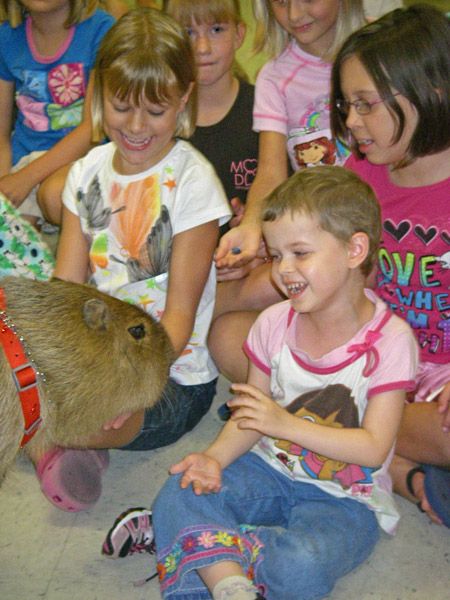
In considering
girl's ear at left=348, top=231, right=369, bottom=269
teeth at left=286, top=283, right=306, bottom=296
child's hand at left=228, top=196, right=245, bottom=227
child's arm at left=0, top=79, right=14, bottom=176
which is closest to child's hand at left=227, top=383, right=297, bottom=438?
teeth at left=286, top=283, right=306, bottom=296

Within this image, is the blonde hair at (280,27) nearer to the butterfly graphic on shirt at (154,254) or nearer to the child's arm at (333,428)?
the butterfly graphic on shirt at (154,254)

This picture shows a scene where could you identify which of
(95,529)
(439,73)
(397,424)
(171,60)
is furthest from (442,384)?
(171,60)

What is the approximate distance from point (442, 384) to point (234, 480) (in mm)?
609

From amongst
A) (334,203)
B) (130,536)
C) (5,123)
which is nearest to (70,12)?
(5,123)

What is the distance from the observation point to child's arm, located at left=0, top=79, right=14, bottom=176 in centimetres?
312

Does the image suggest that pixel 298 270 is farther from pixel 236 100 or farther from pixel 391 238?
pixel 236 100

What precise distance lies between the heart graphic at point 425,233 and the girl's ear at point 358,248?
300mm

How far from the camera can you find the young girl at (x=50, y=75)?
9.70ft

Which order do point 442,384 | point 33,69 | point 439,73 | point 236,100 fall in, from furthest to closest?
point 33,69
point 236,100
point 442,384
point 439,73

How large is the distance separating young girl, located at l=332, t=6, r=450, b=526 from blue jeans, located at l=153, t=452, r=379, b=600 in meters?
0.26

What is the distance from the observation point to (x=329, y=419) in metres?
1.79

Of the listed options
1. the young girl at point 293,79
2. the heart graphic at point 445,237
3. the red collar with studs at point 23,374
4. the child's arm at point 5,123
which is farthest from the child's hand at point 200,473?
the child's arm at point 5,123

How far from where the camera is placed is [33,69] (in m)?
2.99

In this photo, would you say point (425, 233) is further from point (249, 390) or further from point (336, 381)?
point (249, 390)
